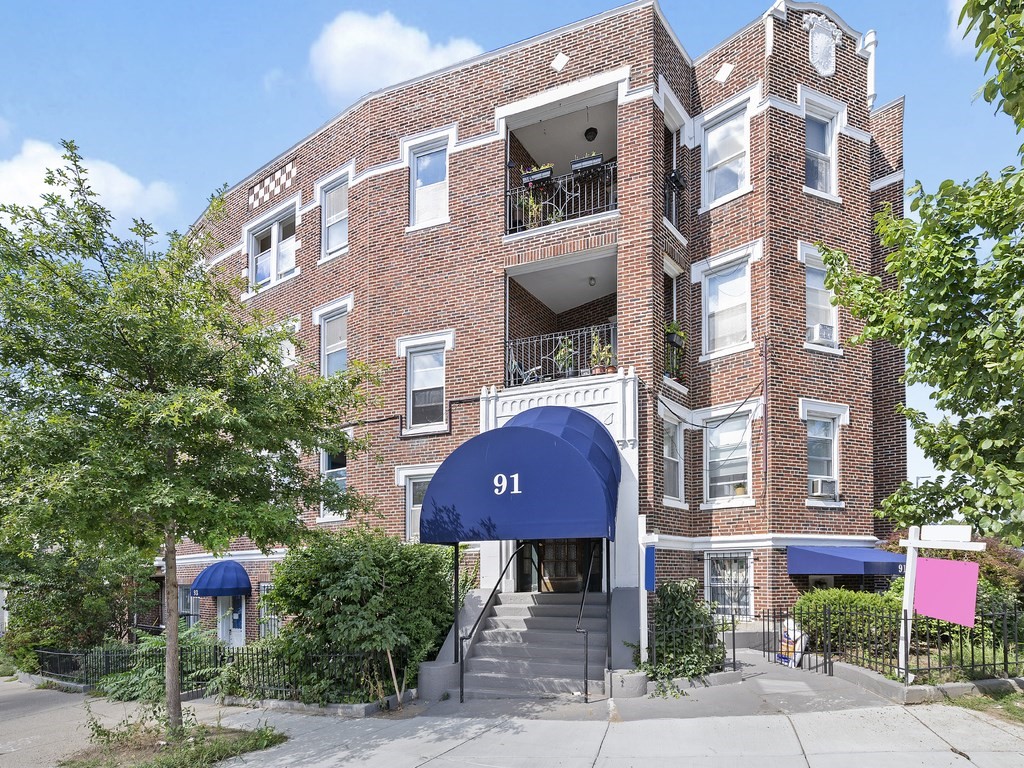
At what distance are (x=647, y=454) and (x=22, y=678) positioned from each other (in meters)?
16.3

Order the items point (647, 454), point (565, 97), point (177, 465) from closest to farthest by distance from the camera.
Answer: point (177, 465) → point (647, 454) → point (565, 97)

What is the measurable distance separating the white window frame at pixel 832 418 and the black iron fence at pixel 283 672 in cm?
969

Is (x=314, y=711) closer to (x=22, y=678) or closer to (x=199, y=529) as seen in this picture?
(x=199, y=529)

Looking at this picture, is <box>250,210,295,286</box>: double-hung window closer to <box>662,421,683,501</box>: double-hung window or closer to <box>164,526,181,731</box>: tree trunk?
<box>662,421,683,501</box>: double-hung window

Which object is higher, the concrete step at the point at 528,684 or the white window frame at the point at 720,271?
the white window frame at the point at 720,271

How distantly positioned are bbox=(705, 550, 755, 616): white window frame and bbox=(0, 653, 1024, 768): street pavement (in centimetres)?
371

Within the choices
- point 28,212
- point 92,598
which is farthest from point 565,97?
point 92,598

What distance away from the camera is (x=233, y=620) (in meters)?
22.6

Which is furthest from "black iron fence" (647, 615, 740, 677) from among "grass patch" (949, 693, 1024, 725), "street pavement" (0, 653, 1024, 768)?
"grass patch" (949, 693, 1024, 725)

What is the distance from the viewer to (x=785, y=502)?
1614cm

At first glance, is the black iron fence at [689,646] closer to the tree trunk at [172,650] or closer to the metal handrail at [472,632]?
the metal handrail at [472,632]

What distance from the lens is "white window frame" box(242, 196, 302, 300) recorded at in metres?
22.1

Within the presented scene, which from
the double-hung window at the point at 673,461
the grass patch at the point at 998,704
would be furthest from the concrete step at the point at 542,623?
the grass patch at the point at 998,704

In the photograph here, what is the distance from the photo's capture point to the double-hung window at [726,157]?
17531mm
